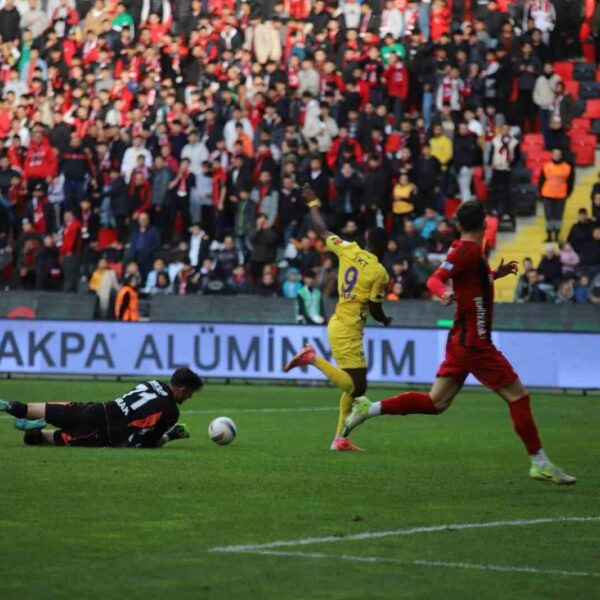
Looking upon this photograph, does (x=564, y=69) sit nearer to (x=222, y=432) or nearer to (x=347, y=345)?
(x=347, y=345)

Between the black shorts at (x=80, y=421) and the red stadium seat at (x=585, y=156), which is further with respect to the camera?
the red stadium seat at (x=585, y=156)

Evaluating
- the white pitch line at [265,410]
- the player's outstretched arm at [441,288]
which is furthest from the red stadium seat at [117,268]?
the player's outstretched arm at [441,288]

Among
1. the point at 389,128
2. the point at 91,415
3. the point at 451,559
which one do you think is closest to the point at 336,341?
the point at 91,415

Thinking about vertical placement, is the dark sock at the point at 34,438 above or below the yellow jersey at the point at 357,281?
below

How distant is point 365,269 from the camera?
50.8 ft

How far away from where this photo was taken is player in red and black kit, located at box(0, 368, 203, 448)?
14.5m

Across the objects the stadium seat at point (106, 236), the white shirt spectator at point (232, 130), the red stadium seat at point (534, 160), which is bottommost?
the stadium seat at point (106, 236)

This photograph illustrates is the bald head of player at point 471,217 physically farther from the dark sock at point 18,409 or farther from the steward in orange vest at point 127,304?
the steward in orange vest at point 127,304

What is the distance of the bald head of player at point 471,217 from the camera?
12555 millimetres

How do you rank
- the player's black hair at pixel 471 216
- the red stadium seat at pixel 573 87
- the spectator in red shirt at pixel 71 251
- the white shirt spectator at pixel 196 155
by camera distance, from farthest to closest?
1. the red stadium seat at pixel 573 87
2. the white shirt spectator at pixel 196 155
3. the spectator in red shirt at pixel 71 251
4. the player's black hair at pixel 471 216

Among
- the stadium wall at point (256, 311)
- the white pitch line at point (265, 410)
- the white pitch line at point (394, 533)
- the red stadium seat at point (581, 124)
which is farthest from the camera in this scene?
the red stadium seat at point (581, 124)

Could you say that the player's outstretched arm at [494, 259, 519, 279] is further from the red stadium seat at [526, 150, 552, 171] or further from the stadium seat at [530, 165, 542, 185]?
the red stadium seat at [526, 150, 552, 171]

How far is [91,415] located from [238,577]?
6778 millimetres

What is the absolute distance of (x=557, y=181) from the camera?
100 feet
